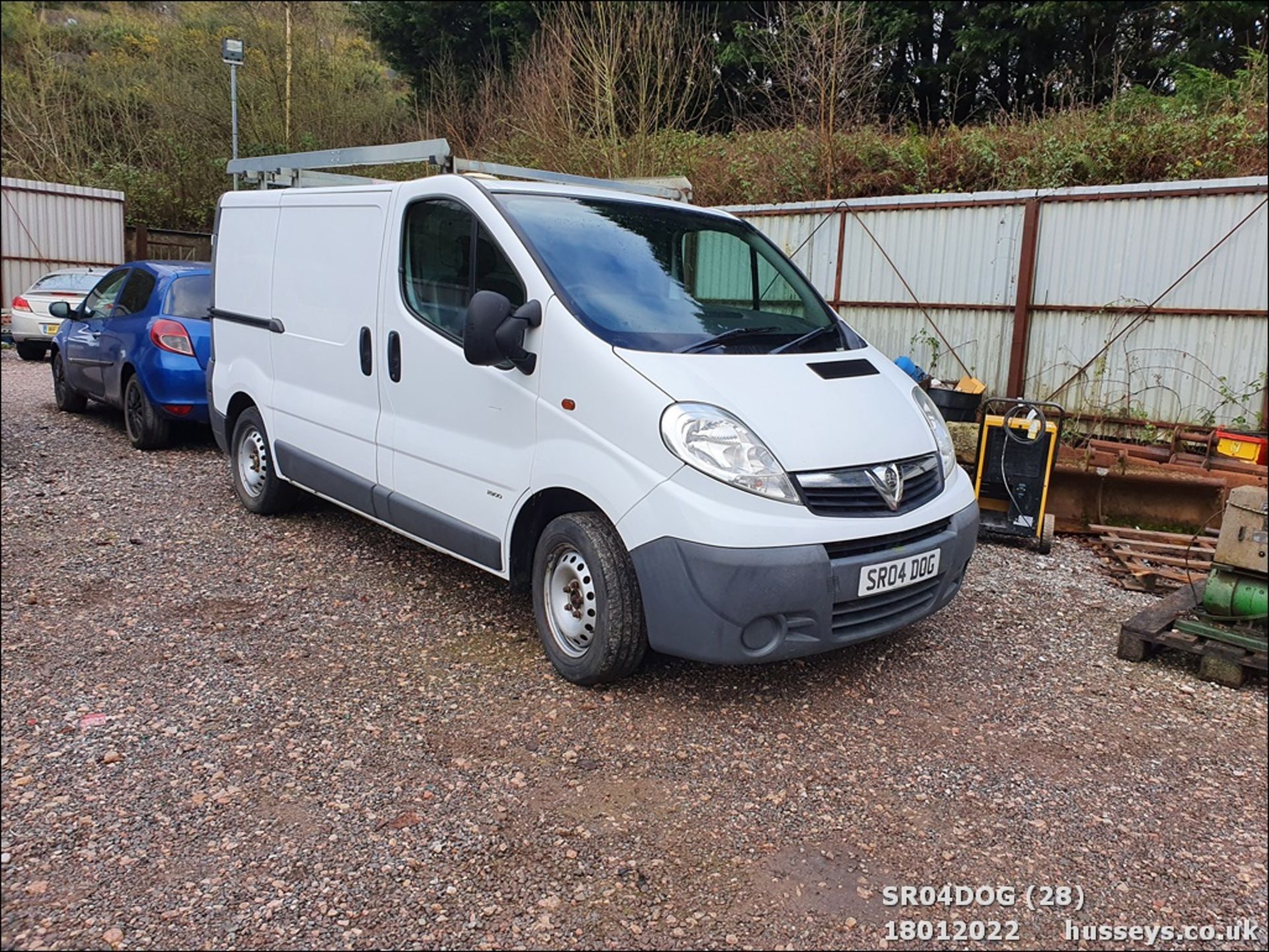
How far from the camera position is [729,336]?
13.0ft

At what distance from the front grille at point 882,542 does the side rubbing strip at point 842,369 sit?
701mm

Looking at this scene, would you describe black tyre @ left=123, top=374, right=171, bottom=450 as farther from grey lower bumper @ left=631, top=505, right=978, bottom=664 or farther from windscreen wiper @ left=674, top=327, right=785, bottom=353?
grey lower bumper @ left=631, top=505, right=978, bottom=664

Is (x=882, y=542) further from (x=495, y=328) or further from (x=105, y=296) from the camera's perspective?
(x=105, y=296)

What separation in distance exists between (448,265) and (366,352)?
761mm

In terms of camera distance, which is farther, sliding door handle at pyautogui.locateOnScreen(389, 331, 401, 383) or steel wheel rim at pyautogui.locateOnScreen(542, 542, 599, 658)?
sliding door handle at pyautogui.locateOnScreen(389, 331, 401, 383)

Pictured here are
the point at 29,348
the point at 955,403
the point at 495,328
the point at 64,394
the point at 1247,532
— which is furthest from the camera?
the point at 29,348

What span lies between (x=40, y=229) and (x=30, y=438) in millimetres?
11598

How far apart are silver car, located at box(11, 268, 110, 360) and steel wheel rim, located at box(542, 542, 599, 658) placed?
1157 centimetres

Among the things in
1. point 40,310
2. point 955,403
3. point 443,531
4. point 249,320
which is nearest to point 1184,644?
point 443,531

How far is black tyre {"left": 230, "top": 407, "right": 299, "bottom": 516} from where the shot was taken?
5945mm

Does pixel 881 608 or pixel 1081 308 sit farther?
pixel 1081 308

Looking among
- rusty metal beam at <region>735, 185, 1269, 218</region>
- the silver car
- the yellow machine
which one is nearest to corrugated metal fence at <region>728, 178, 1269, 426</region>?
rusty metal beam at <region>735, 185, 1269, 218</region>

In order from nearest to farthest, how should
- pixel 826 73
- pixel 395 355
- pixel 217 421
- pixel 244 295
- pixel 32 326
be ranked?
pixel 395 355
pixel 244 295
pixel 217 421
pixel 826 73
pixel 32 326

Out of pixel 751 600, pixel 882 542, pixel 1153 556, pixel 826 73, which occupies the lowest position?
pixel 1153 556
